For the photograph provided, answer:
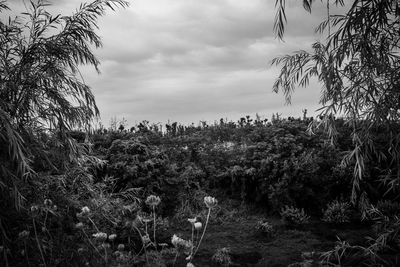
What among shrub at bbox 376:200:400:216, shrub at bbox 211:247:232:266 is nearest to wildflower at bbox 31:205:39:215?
shrub at bbox 211:247:232:266

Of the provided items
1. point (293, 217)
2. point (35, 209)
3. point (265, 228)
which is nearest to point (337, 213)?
point (293, 217)

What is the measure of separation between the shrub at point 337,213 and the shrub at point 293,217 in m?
0.26

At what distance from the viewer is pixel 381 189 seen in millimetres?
6363

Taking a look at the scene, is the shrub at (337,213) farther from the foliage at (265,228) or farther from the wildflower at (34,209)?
the wildflower at (34,209)

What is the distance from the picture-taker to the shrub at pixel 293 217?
234 inches

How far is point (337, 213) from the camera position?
19.8ft

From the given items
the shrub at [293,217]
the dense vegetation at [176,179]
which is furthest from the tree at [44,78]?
the shrub at [293,217]

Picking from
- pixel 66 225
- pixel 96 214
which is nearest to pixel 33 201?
pixel 66 225

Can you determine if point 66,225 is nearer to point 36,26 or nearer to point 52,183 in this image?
point 52,183

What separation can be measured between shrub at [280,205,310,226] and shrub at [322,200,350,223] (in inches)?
10.4

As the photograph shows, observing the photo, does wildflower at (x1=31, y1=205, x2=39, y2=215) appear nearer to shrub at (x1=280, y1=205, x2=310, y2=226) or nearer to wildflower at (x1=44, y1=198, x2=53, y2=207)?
wildflower at (x1=44, y1=198, x2=53, y2=207)

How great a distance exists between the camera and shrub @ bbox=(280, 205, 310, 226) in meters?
5.95

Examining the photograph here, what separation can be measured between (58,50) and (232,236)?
3.02 metres

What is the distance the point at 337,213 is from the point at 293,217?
60 cm
